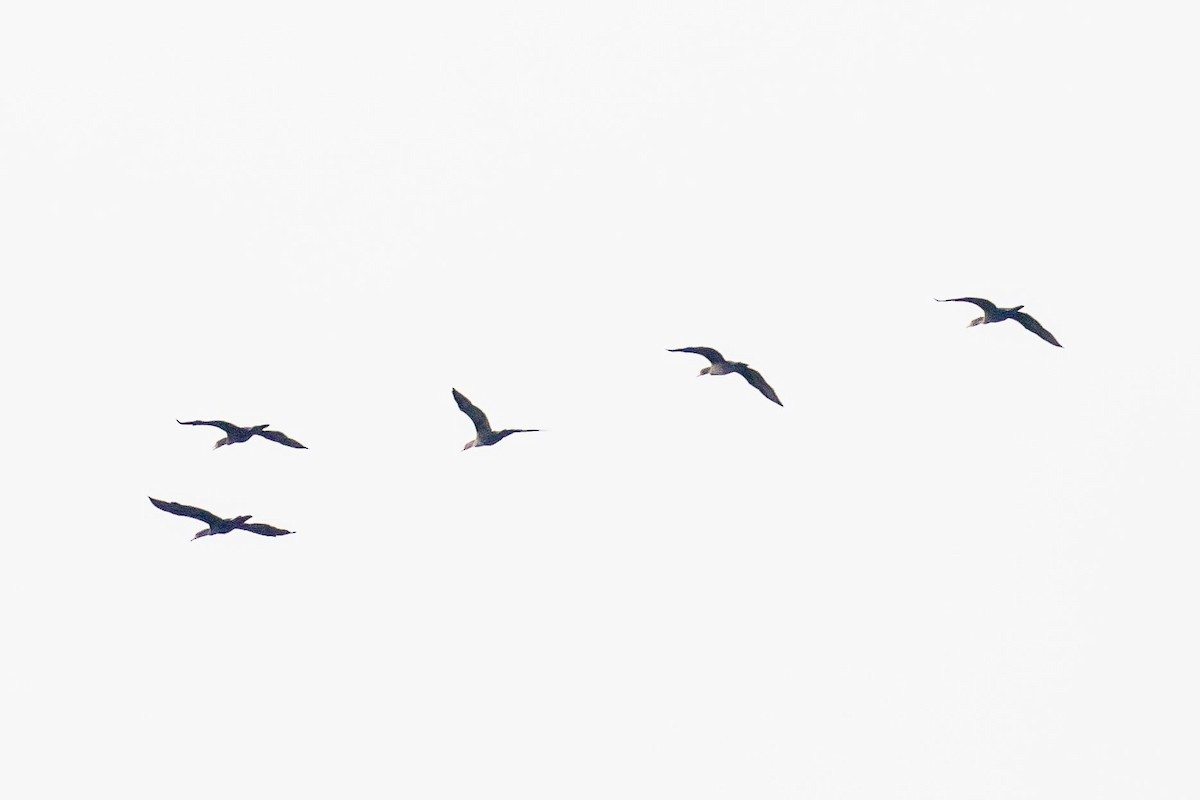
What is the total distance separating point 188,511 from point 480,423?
835cm

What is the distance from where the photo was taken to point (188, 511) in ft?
199

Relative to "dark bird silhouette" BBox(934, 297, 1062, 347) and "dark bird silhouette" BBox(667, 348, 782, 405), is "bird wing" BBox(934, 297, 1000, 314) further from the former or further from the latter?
"dark bird silhouette" BBox(667, 348, 782, 405)

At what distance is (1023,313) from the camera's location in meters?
66.3

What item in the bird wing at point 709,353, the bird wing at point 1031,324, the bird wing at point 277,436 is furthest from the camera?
the bird wing at point 1031,324

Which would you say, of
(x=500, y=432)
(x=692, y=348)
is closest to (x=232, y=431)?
(x=500, y=432)

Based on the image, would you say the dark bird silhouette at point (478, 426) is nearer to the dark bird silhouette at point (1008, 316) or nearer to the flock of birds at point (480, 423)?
the flock of birds at point (480, 423)

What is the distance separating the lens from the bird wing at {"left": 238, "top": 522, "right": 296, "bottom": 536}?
202 feet

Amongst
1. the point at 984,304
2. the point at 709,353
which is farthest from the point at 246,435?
the point at 984,304

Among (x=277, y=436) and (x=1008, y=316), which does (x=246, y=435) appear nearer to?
(x=277, y=436)

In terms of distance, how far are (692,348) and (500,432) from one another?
5.69 m

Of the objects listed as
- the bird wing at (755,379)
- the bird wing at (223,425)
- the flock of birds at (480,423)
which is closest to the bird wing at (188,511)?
the flock of birds at (480,423)

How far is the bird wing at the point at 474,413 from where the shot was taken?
2515 inches

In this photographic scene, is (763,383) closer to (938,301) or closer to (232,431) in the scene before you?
(938,301)

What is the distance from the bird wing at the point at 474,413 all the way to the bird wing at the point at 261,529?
6.10 metres
